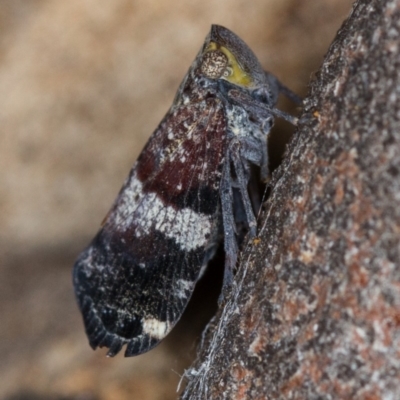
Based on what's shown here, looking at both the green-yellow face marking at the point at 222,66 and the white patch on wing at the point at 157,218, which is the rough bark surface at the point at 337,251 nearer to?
the white patch on wing at the point at 157,218

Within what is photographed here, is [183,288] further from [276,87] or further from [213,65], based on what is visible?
[276,87]

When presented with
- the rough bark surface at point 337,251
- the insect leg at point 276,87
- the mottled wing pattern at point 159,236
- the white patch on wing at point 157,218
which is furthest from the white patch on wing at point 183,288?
the insect leg at point 276,87

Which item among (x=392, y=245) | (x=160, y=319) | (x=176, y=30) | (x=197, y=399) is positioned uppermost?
(x=176, y=30)

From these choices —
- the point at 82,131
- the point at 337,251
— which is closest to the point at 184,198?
the point at 337,251

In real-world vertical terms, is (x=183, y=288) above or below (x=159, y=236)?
below

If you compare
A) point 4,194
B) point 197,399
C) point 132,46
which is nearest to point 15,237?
point 4,194

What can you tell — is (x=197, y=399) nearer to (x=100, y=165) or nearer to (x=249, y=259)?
(x=249, y=259)

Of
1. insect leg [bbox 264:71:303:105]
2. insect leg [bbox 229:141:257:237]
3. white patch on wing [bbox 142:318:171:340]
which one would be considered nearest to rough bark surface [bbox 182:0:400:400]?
insect leg [bbox 229:141:257:237]
